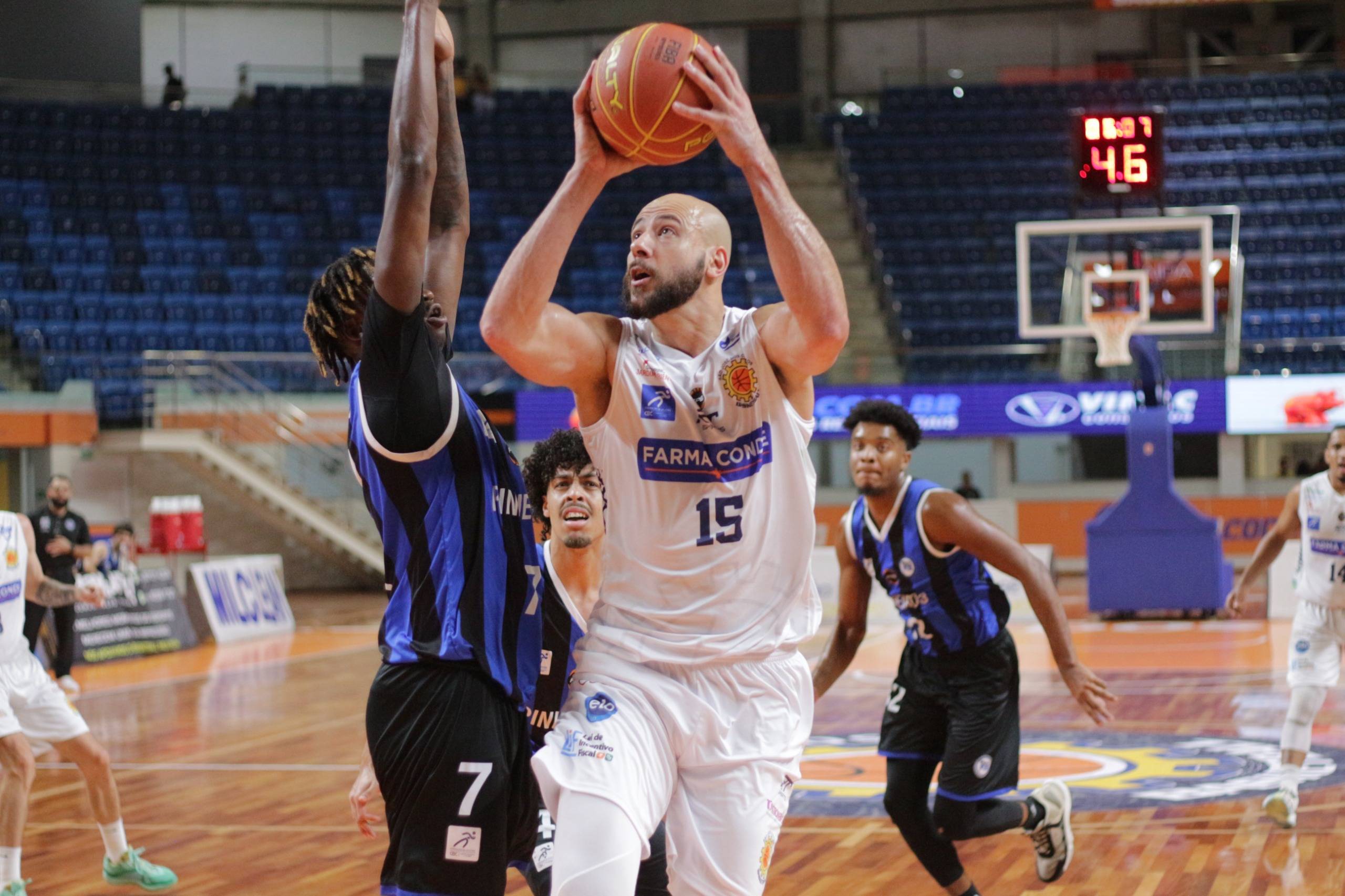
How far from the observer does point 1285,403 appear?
1908cm

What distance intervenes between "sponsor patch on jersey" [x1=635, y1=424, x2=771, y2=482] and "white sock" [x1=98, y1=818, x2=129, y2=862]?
11.8 ft

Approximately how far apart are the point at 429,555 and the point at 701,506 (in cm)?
58

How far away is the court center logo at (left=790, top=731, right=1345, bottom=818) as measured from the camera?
7145mm

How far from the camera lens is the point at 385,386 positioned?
9.68ft

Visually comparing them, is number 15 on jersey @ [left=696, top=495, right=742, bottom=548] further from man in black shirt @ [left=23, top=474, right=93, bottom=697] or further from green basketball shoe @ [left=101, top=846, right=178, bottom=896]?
man in black shirt @ [left=23, top=474, right=93, bottom=697]

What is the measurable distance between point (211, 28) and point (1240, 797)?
2460cm

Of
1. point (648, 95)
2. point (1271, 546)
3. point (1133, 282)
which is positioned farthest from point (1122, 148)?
point (648, 95)

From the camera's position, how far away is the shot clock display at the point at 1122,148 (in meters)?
14.3

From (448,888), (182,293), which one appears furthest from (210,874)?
(182,293)

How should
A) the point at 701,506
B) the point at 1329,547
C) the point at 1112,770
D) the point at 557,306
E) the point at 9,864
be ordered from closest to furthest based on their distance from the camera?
the point at 557,306 < the point at 701,506 < the point at 9,864 < the point at 1329,547 < the point at 1112,770

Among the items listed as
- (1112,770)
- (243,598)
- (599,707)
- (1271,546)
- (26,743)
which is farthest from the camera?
(243,598)

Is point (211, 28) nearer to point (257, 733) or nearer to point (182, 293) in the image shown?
point (182, 293)

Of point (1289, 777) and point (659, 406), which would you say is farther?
point (1289, 777)

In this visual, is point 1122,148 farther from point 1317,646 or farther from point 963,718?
point 963,718
